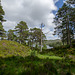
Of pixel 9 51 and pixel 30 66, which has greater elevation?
pixel 30 66

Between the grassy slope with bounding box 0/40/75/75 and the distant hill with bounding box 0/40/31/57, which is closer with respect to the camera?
the grassy slope with bounding box 0/40/75/75

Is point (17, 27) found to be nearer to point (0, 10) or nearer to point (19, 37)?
point (19, 37)

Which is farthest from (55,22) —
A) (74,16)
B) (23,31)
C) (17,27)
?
(17,27)

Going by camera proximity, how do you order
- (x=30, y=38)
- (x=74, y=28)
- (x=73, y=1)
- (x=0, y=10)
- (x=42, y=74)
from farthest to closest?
(x=30, y=38) < (x=74, y=28) < (x=0, y=10) < (x=73, y=1) < (x=42, y=74)

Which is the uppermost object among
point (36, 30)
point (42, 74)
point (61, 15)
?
point (61, 15)

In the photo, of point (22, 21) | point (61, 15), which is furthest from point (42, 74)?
point (22, 21)

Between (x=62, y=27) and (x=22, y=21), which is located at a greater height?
(x=22, y=21)

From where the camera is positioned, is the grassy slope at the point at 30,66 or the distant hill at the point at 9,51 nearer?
the grassy slope at the point at 30,66

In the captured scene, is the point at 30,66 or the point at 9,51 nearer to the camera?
the point at 30,66

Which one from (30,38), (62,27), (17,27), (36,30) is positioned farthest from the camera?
(30,38)

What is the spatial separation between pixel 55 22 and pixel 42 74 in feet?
58.0

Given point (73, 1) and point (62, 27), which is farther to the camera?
point (62, 27)

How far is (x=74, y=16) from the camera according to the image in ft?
38.4

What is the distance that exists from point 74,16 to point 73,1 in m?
3.62
